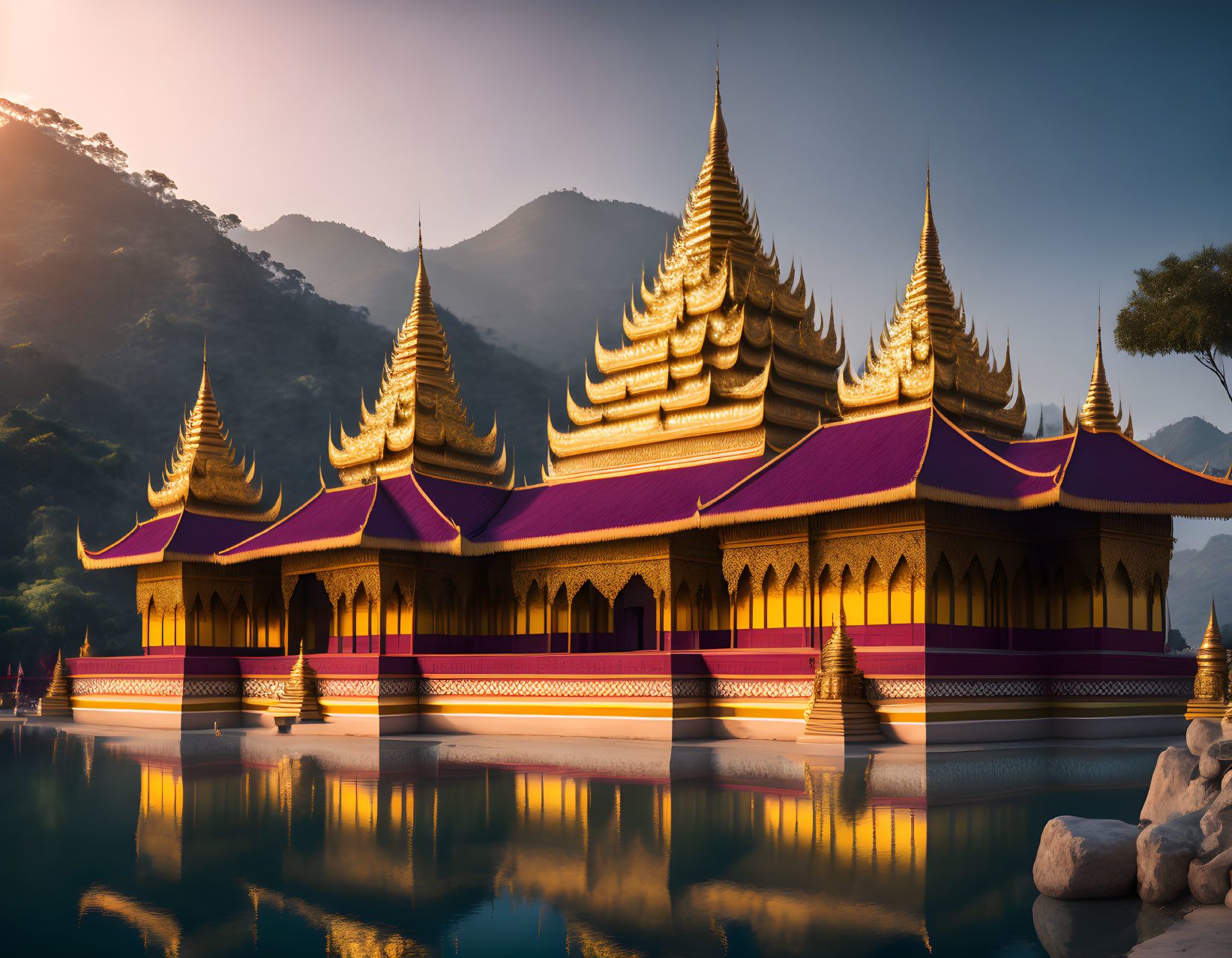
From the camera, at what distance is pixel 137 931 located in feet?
24.8

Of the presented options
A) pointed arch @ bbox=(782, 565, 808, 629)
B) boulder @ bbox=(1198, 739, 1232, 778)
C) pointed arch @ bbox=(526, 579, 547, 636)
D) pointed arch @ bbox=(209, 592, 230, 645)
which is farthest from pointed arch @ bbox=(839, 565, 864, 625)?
pointed arch @ bbox=(209, 592, 230, 645)

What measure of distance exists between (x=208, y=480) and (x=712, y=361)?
1686 centimetres

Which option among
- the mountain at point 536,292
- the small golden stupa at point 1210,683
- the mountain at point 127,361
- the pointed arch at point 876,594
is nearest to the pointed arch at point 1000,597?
the pointed arch at point 876,594

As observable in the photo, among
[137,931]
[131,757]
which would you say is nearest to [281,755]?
[131,757]

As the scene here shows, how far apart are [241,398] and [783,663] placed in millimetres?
72335

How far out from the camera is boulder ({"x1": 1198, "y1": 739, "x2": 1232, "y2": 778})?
30.0 feet

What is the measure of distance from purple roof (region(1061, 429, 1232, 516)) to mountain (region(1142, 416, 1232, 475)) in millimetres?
149589

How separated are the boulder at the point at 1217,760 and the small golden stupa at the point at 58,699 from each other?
3524cm

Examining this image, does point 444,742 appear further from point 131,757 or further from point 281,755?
point 131,757

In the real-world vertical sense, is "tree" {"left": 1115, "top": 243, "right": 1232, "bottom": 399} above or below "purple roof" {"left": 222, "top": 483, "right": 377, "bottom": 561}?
above

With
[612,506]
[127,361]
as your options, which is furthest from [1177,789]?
[127,361]

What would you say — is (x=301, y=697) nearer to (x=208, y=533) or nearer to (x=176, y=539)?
(x=176, y=539)

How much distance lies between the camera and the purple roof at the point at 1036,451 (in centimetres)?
2528

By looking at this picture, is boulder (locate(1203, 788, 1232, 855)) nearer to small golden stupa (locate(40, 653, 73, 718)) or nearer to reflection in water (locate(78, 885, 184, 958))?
reflection in water (locate(78, 885, 184, 958))
